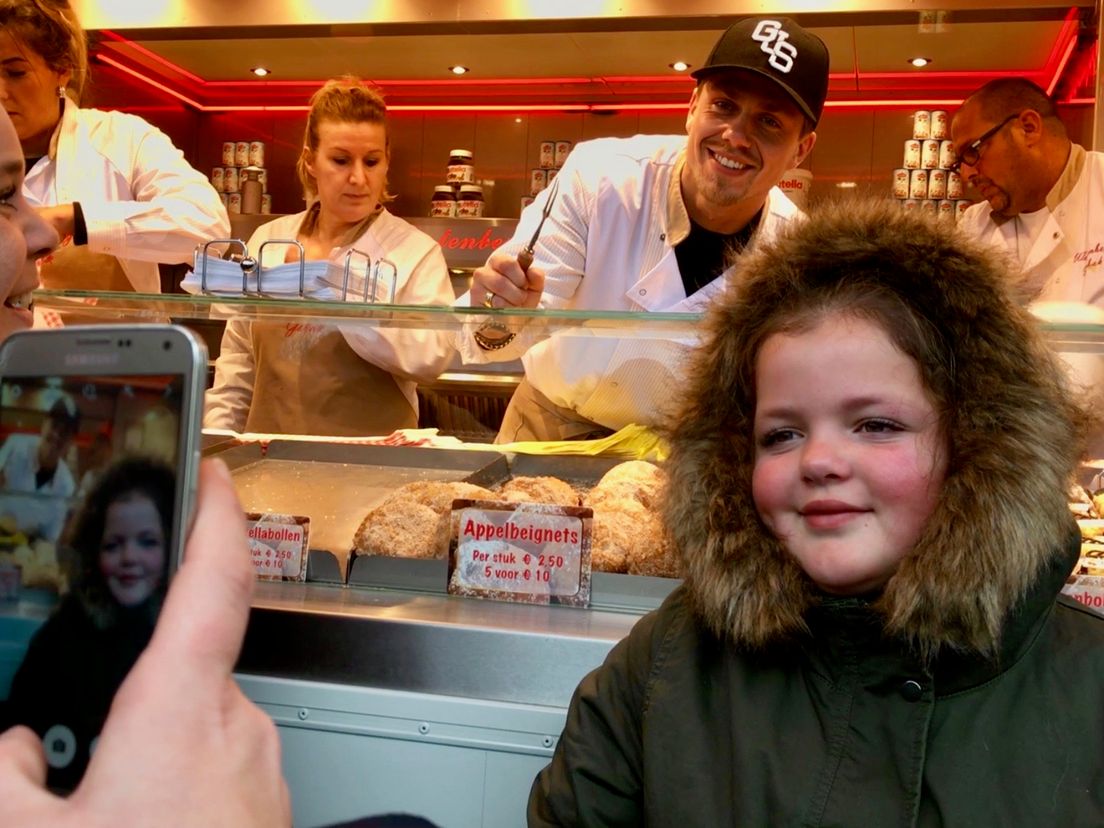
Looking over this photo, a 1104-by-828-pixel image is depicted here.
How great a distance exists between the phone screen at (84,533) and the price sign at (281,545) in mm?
827

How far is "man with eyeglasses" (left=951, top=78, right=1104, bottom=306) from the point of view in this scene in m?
3.47

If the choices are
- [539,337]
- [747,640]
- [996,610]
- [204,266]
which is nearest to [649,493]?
[539,337]

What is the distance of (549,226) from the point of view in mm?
2373

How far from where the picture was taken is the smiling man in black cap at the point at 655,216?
195cm

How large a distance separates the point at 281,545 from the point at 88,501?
0.88m

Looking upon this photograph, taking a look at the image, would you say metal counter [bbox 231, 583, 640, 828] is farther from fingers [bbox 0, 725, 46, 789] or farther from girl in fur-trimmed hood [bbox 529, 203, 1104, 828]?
fingers [bbox 0, 725, 46, 789]

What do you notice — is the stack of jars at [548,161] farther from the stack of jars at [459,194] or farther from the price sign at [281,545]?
the price sign at [281,545]

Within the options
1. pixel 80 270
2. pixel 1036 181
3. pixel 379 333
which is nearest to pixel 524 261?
pixel 379 333

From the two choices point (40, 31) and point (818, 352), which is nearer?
A: point (818, 352)

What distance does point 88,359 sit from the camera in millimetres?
671

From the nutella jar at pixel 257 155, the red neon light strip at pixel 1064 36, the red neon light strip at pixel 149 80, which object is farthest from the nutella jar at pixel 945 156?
the red neon light strip at pixel 149 80

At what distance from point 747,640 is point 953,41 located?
448 cm

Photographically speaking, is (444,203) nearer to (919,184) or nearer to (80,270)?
(919,184)

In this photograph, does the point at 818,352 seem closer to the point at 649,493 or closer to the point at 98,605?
the point at 649,493
